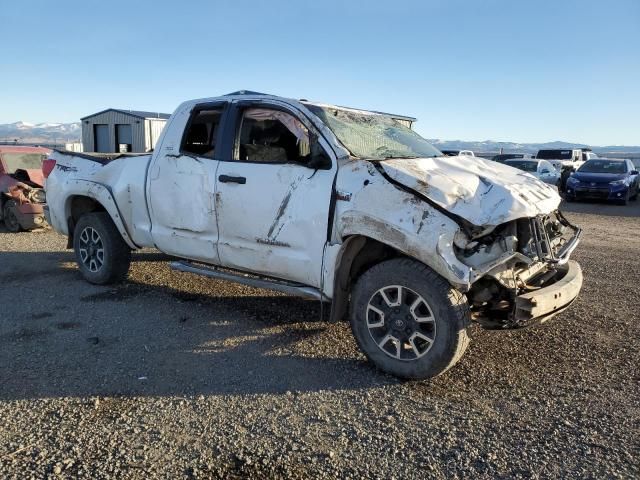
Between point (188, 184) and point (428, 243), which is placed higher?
point (188, 184)

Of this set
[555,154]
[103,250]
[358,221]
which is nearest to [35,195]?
[103,250]

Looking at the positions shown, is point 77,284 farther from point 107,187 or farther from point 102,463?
point 102,463

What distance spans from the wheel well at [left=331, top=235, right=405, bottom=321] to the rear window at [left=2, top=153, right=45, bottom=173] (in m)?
8.67

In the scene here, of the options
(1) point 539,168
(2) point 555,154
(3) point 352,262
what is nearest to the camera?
(3) point 352,262

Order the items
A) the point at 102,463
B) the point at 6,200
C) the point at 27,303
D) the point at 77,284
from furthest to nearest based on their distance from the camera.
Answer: the point at 6,200
the point at 77,284
the point at 27,303
the point at 102,463

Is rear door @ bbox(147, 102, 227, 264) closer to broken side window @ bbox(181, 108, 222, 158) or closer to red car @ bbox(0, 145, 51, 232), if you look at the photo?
broken side window @ bbox(181, 108, 222, 158)

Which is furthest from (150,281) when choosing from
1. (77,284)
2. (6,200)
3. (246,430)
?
(6,200)

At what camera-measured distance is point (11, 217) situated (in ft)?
31.7

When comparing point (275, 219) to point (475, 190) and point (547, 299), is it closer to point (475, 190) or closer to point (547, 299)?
point (475, 190)

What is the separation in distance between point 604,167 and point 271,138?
57.8ft

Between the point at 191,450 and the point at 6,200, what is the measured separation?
28.7 ft

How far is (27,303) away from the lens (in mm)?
5395

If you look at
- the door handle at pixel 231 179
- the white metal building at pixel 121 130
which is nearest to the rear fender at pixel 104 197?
the door handle at pixel 231 179

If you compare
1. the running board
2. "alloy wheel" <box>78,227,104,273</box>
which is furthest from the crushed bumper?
"alloy wheel" <box>78,227,104,273</box>
